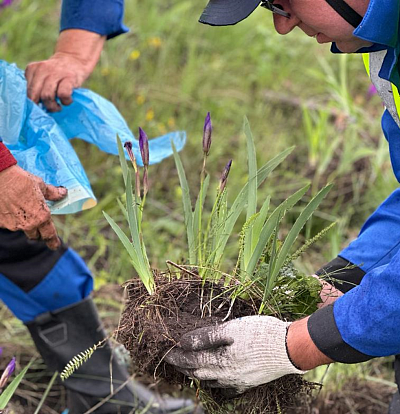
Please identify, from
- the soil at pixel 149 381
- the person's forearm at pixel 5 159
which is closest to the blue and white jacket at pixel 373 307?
the soil at pixel 149 381

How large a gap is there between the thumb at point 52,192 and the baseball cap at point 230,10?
1.72 ft

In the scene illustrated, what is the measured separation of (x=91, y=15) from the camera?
6.77 ft

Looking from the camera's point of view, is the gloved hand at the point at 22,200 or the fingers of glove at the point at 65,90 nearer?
the gloved hand at the point at 22,200

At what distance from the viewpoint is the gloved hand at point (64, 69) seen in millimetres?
1954

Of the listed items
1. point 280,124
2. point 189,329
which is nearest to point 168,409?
point 189,329

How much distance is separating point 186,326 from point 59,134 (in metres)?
0.65

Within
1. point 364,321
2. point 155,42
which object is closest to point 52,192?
point 364,321

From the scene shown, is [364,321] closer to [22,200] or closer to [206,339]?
[206,339]

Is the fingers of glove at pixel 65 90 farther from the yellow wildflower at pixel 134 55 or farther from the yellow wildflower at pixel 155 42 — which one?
the yellow wildflower at pixel 155 42

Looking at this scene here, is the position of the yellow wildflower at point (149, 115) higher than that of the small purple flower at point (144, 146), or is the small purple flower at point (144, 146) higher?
the small purple flower at point (144, 146)

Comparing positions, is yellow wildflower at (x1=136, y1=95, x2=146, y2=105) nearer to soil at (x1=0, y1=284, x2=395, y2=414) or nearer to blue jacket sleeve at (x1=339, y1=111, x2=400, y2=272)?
soil at (x1=0, y1=284, x2=395, y2=414)

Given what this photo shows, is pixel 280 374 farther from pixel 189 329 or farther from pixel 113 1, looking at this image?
pixel 113 1

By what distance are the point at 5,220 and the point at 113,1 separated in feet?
2.91

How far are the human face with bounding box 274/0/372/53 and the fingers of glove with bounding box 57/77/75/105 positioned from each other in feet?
2.37
